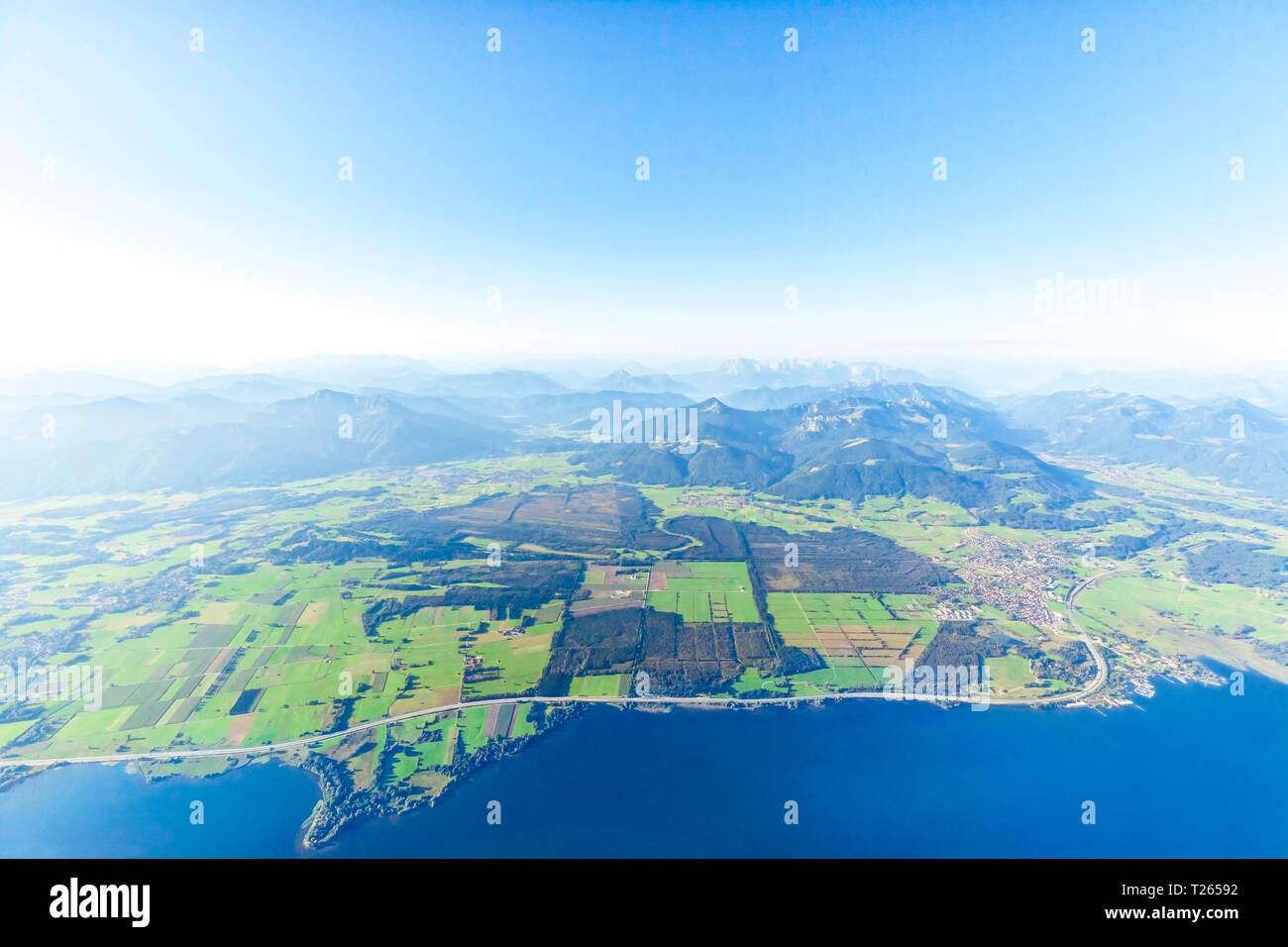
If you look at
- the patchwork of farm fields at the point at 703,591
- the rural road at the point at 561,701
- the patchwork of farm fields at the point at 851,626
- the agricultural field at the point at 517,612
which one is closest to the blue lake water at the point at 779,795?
the rural road at the point at 561,701

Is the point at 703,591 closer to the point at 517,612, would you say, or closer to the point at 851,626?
the point at 851,626

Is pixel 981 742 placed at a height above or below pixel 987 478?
below

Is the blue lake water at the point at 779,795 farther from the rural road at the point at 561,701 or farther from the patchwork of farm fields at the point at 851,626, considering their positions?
the patchwork of farm fields at the point at 851,626

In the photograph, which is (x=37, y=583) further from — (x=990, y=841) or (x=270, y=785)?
(x=990, y=841)

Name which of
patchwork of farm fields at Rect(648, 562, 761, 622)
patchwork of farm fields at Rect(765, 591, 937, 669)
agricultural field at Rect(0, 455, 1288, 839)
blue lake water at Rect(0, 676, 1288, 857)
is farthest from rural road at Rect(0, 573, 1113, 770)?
patchwork of farm fields at Rect(648, 562, 761, 622)

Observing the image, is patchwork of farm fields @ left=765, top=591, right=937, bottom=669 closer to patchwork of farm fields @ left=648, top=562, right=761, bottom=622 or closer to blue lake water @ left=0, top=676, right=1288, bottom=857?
patchwork of farm fields @ left=648, top=562, right=761, bottom=622

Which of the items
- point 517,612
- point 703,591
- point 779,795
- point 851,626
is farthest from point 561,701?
point 851,626

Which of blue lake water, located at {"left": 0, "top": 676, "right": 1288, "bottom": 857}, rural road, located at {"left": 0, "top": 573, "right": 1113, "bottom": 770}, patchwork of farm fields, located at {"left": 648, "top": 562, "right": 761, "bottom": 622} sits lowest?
blue lake water, located at {"left": 0, "top": 676, "right": 1288, "bottom": 857}
